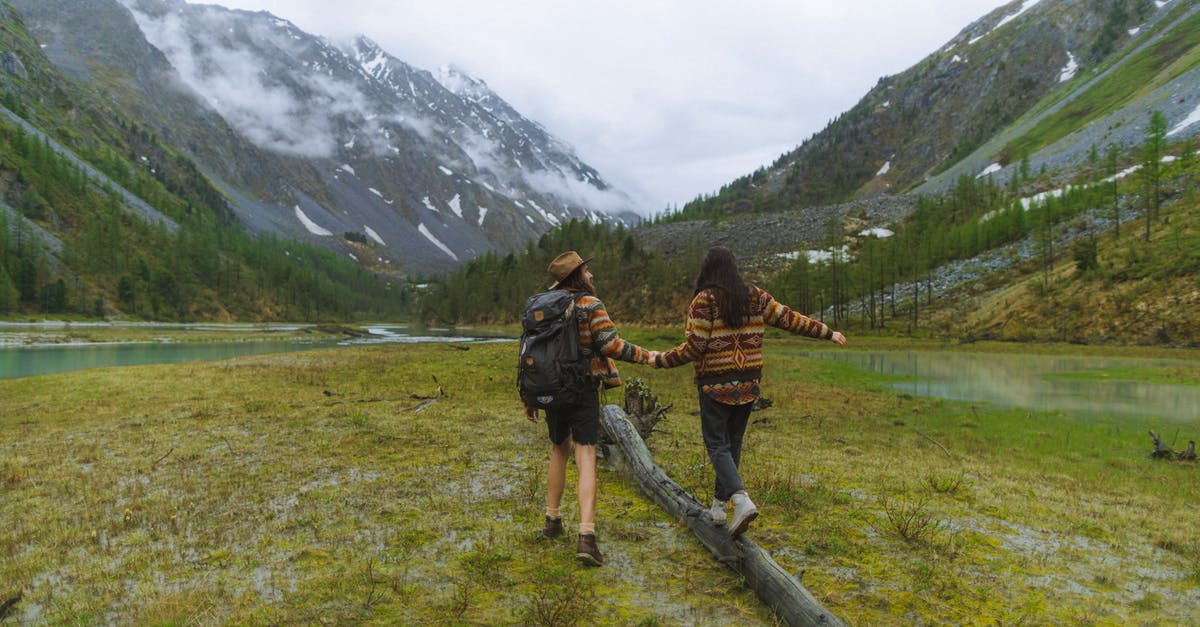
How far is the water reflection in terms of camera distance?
20453mm

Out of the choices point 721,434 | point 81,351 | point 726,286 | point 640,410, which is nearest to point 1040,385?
point 640,410

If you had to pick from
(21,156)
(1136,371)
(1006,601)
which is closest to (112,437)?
(1006,601)

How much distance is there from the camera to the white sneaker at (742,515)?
5574 millimetres

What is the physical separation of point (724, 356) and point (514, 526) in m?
3.43

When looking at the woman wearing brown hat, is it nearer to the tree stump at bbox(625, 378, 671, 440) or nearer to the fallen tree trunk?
the fallen tree trunk

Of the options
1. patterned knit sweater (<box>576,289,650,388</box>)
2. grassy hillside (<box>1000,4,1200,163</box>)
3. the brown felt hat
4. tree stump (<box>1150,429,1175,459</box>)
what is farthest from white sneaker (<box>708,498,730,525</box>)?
grassy hillside (<box>1000,4,1200,163</box>)

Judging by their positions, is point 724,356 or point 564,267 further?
point 564,267

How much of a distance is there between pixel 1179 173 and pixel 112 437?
9371 centimetres

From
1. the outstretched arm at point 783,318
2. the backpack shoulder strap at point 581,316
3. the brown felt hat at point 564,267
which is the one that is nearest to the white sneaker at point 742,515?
the outstretched arm at point 783,318

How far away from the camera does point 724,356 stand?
20.3 ft

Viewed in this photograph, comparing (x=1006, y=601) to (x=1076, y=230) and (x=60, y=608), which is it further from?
(x=1076, y=230)

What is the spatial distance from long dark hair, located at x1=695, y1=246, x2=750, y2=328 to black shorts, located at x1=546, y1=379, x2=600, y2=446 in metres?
1.68

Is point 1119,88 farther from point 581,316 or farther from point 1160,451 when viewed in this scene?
point 581,316

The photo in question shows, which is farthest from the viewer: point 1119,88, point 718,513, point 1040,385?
point 1119,88
